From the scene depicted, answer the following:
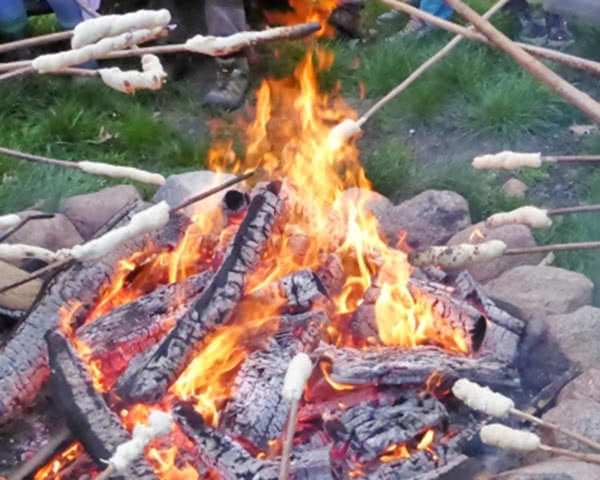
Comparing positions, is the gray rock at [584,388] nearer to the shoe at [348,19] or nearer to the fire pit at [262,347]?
the fire pit at [262,347]

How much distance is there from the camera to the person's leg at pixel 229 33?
19.1 ft

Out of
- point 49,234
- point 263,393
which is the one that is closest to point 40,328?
point 49,234

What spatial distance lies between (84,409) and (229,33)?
12.1 ft

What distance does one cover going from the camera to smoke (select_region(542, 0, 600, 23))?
5.10 meters

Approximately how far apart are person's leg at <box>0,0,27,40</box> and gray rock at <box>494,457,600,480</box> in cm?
449

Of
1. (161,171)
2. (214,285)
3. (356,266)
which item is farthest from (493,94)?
(214,285)

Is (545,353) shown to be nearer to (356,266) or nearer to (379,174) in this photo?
(356,266)

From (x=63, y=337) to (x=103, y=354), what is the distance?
5.6 inches

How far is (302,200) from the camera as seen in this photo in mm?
3533

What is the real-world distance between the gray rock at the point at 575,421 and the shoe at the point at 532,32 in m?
3.82

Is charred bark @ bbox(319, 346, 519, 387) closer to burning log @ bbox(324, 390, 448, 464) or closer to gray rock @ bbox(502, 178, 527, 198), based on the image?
burning log @ bbox(324, 390, 448, 464)

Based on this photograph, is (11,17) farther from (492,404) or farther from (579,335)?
(492,404)

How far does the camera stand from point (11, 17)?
5805mm

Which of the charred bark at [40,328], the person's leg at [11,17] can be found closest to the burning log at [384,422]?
the charred bark at [40,328]
